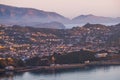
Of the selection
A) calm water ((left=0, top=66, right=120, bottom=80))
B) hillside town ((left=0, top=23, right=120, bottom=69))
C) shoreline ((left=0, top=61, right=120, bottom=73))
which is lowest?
calm water ((left=0, top=66, right=120, bottom=80))

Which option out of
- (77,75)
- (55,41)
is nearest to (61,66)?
(77,75)

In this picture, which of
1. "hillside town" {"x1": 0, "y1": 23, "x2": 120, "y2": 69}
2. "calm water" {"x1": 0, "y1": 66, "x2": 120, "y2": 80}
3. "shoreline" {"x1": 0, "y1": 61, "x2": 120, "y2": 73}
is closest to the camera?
"calm water" {"x1": 0, "y1": 66, "x2": 120, "y2": 80}

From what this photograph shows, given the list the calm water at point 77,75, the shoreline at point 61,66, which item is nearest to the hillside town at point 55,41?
the shoreline at point 61,66

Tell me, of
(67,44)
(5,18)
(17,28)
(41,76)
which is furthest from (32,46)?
(5,18)

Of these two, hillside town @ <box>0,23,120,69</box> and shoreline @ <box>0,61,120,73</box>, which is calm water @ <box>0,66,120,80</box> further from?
hillside town @ <box>0,23,120,69</box>

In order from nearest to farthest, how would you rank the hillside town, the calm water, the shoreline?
1. the calm water
2. the shoreline
3. the hillside town

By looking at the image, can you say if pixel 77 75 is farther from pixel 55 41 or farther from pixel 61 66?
pixel 55 41

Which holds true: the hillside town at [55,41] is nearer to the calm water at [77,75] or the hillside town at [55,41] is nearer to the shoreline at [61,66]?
the shoreline at [61,66]

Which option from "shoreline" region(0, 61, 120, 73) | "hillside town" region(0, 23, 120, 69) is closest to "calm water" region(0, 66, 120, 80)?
"shoreline" region(0, 61, 120, 73)
